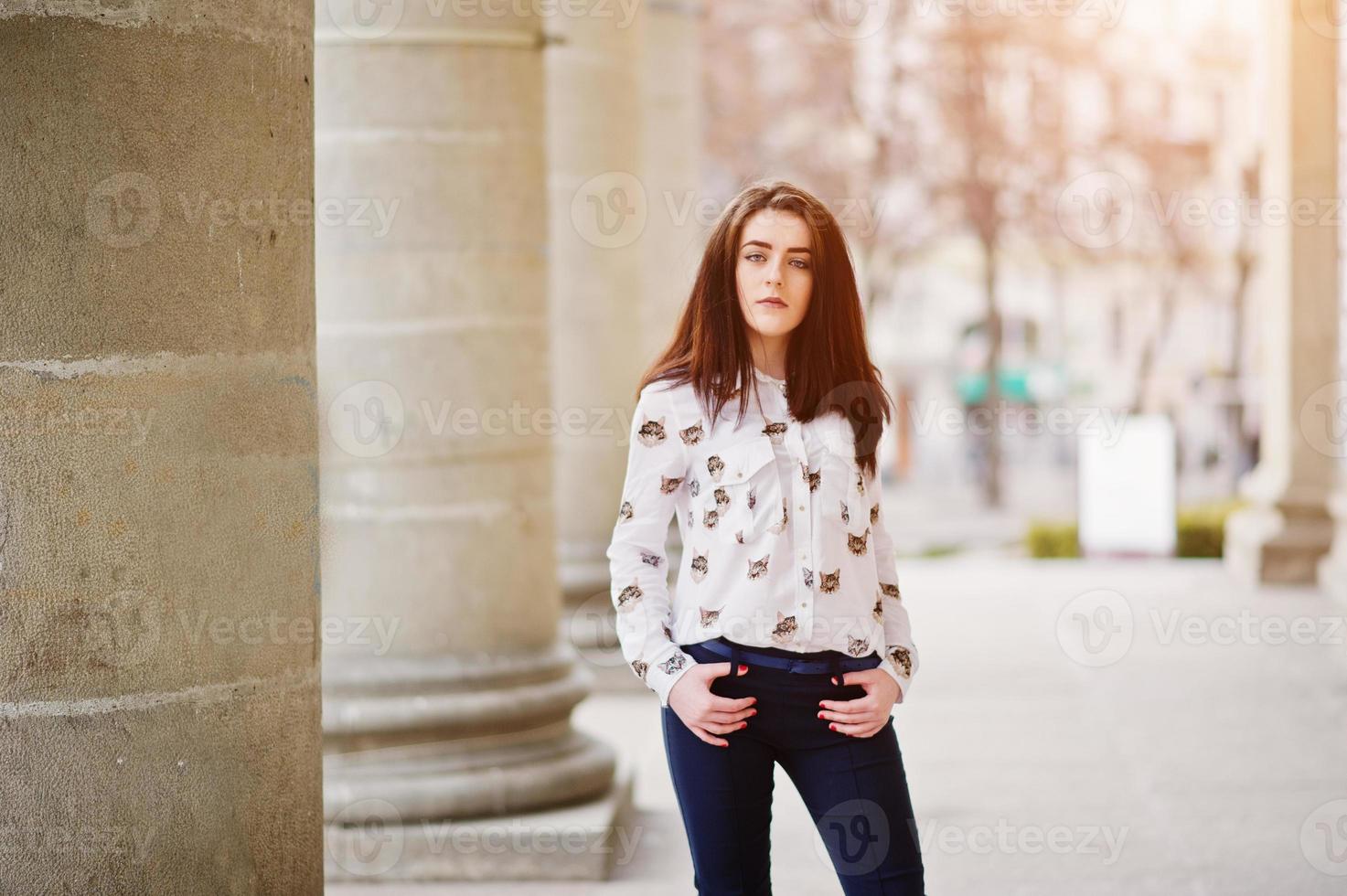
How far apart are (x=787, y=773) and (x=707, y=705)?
0.71 feet

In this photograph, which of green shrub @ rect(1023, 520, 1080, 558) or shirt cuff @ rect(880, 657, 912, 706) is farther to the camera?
green shrub @ rect(1023, 520, 1080, 558)

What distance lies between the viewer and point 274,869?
10.5 feet

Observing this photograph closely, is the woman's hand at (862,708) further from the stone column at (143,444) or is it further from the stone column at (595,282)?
the stone column at (595,282)

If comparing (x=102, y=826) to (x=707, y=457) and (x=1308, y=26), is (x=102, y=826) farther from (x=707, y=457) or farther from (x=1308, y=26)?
(x=1308, y=26)

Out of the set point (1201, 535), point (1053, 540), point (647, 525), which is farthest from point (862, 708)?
point (1053, 540)

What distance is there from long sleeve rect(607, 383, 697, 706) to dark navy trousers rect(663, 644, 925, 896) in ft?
0.33

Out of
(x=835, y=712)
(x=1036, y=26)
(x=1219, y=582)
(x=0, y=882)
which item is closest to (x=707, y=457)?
(x=835, y=712)

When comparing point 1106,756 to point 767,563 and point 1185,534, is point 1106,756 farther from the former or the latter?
point 1185,534

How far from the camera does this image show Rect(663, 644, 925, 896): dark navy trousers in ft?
10.8

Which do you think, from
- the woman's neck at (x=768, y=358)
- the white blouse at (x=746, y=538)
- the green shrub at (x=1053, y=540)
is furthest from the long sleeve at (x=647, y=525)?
the green shrub at (x=1053, y=540)

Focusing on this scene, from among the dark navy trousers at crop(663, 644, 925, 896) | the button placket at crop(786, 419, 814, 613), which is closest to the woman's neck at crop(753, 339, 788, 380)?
the button placket at crop(786, 419, 814, 613)

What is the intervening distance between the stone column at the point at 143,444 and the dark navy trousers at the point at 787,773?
0.80 m

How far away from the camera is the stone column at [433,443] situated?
6137 millimetres

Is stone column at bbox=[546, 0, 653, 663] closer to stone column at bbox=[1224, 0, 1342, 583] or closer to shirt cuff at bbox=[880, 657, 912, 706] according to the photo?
stone column at bbox=[1224, 0, 1342, 583]
